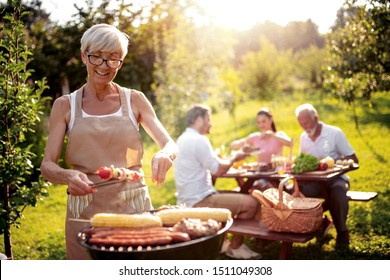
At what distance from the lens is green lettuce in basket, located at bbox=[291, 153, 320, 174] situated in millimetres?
4738

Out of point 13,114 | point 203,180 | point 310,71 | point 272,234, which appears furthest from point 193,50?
point 13,114

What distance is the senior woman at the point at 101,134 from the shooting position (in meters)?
2.36

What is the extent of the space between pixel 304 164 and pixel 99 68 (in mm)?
2860

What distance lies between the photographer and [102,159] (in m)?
2.47

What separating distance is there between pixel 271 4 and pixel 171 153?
2361mm

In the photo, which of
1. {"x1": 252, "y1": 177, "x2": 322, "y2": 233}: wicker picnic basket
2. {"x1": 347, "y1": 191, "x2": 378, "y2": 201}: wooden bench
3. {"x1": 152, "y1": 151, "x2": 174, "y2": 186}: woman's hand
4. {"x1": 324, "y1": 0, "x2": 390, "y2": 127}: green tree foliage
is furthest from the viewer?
{"x1": 324, "y1": 0, "x2": 390, "y2": 127}: green tree foliage

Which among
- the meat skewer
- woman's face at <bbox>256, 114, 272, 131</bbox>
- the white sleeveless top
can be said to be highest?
the white sleeveless top

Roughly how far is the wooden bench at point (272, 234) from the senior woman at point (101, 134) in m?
1.95

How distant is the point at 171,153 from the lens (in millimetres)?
2412

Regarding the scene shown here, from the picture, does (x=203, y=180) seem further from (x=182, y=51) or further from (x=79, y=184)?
(x=182, y=51)

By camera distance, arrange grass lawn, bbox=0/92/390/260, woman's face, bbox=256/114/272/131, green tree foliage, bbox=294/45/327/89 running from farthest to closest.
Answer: green tree foliage, bbox=294/45/327/89, woman's face, bbox=256/114/272/131, grass lawn, bbox=0/92/390/260

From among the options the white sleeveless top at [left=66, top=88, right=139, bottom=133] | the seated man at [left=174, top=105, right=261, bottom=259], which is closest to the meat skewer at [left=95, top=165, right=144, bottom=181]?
the white sleeveless top at [left=66, top=88, right=139, bottom=133]

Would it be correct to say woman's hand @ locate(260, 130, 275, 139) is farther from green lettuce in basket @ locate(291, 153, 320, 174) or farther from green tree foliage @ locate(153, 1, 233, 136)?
green tree foliage @ locate(153, 1, 233, 136)

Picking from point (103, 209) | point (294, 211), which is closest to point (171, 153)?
point (103, 209)
